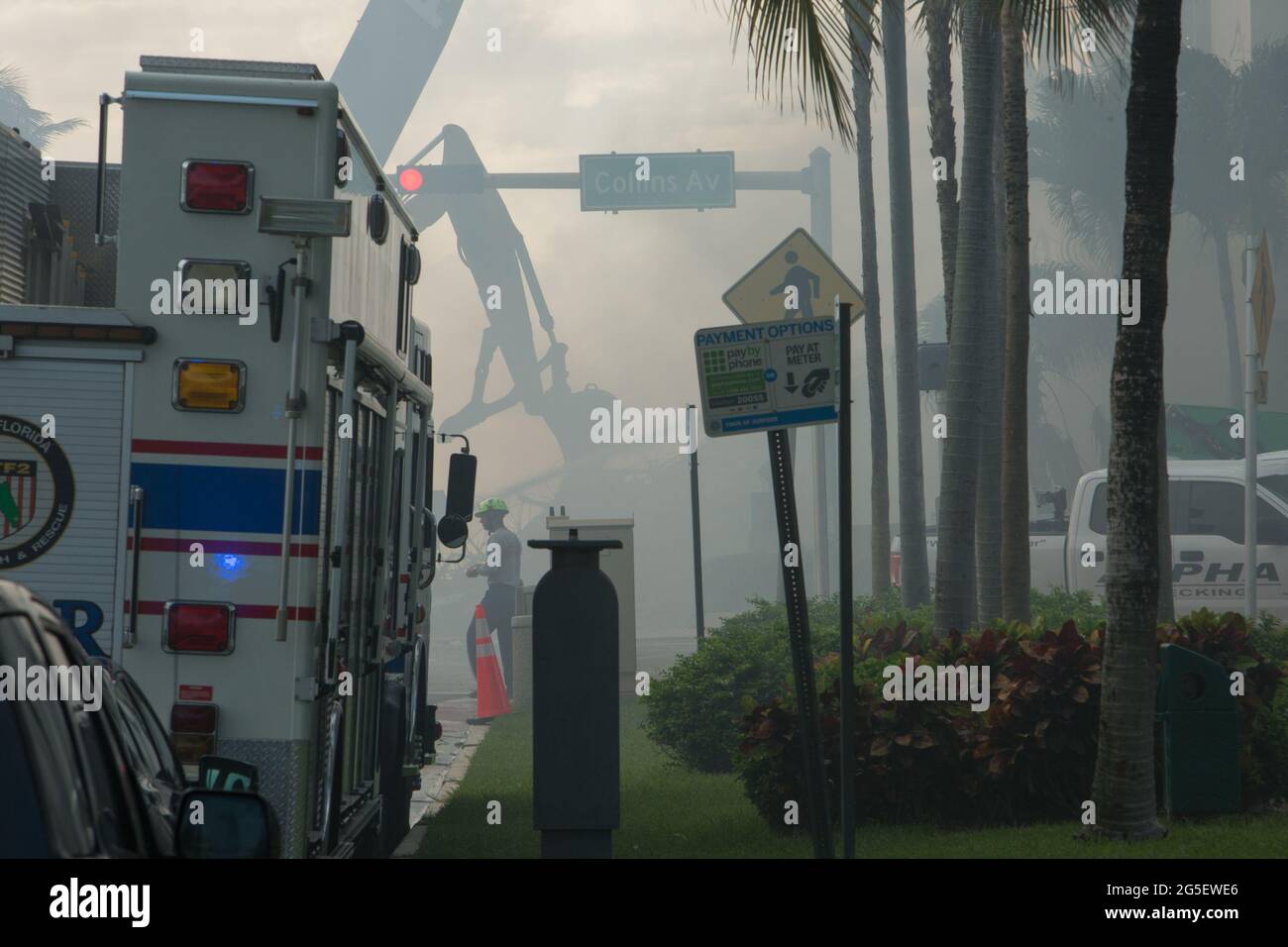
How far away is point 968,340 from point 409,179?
51321 millimetres

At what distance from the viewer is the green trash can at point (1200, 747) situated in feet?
29.4

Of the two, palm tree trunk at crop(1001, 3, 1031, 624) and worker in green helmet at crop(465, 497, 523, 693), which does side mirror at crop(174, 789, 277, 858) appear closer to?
palm tree trunk at crop(1001, 3, 1031, 624)

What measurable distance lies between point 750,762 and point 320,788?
348 centimetres

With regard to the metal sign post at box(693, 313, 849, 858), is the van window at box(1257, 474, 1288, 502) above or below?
above

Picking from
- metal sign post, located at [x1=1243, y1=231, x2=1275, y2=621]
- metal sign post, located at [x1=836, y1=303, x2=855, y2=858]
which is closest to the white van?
metal sign post, located at [x1=1243, y1=231, x2=1275, y2=621]

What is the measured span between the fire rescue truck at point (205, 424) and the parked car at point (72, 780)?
2857 mm

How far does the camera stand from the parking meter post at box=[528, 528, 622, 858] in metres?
7.11

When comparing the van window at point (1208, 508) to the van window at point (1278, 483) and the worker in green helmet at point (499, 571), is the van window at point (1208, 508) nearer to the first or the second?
the van window at point (1278, 483)

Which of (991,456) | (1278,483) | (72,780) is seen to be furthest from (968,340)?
(72,780)

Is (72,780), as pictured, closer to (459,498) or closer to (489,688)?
(459,498)

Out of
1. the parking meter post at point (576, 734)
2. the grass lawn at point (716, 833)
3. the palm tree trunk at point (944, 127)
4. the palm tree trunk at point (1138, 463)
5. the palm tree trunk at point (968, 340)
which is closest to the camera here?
the parking meter post at point (576, 734)

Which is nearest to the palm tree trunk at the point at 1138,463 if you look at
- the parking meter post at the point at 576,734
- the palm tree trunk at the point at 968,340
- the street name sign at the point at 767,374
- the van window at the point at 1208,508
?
the street name sign at the point at 767,374

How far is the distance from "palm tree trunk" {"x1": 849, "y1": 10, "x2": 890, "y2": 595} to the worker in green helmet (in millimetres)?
5634
